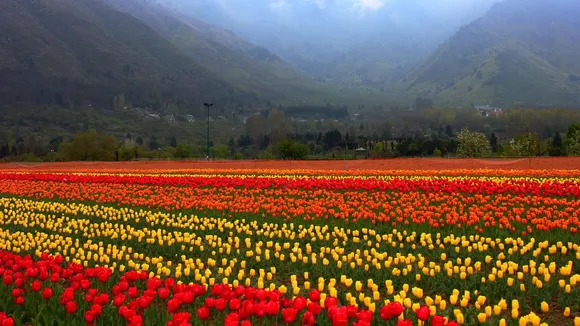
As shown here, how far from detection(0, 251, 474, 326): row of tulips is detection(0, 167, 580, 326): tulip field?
0.02 m

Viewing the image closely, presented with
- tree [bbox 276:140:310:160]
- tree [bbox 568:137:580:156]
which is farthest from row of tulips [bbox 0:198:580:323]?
tree [bbox 568:137:580:156]

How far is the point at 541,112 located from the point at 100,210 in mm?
189231

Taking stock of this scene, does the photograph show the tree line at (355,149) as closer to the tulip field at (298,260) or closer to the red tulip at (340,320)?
the tulip field at (298,260)

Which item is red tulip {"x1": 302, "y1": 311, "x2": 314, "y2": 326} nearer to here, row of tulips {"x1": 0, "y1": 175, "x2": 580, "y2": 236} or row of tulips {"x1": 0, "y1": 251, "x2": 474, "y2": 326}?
row of tulips {"x1": 0, "y1": 251, "x2": 474, "y2": 326}

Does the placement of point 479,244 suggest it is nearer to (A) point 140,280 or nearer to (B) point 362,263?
(B) point 362,263

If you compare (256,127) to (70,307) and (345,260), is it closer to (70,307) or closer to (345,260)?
(345,260)

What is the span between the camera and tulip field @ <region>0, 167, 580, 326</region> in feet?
19.4

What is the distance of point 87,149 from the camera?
9612 centimetres

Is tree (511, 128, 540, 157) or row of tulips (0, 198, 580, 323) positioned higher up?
tree (511, 128, 540, 157)

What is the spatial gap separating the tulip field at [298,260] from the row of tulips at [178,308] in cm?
2

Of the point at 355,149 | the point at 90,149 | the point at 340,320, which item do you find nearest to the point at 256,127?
the point at 355,149

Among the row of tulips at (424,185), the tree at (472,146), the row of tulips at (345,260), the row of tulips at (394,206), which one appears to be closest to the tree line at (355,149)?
the tree at (472,146)

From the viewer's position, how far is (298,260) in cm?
929

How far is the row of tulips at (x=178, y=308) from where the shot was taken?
5109 millimetres
